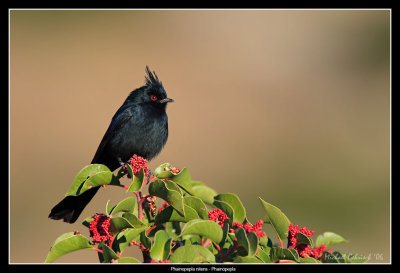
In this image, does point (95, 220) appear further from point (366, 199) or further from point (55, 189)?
point (366, 199)

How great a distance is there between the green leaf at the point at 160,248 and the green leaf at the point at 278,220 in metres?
0.62

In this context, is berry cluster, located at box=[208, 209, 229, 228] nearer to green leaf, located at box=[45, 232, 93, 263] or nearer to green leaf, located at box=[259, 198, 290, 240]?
green leaf, located at box=[259, 198, 290, 240]

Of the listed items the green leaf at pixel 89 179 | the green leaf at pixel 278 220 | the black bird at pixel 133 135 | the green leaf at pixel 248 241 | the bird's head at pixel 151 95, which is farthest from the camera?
the bird's head at pixel 151 95

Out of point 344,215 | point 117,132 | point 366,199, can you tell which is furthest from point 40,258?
point 366,199

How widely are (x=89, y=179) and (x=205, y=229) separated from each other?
82 centimetres

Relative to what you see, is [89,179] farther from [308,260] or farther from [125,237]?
[308,260]

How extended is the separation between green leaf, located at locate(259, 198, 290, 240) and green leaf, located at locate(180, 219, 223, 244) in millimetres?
366

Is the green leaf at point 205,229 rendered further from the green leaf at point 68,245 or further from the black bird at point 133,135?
the black bird at point 133,135

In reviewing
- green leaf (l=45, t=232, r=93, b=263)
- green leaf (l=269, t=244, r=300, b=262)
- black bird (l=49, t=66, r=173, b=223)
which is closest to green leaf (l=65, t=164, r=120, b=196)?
green leaf (l=45, t=232, r=93, b=263)

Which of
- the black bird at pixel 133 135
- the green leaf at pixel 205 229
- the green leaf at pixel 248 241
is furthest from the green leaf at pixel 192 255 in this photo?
the black bird at pixel 133 135

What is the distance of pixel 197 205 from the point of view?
273 centimetres

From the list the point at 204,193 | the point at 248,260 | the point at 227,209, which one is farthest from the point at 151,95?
the point at 248,260

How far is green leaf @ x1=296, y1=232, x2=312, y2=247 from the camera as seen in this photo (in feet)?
8.44

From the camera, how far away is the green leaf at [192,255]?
2.44 m
